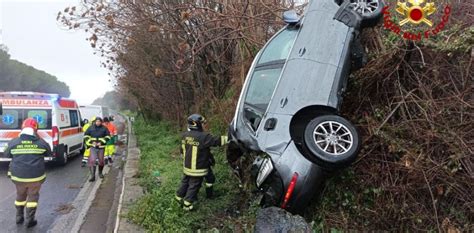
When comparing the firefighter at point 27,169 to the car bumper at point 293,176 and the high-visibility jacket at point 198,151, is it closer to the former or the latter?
the high-visibility jacket at point 198,151

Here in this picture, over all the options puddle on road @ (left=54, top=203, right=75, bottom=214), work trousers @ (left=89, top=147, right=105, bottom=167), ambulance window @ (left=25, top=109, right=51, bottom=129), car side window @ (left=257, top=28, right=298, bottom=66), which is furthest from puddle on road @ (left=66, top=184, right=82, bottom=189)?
car side window @ (left=257, top=28, right=298, bottom=66)

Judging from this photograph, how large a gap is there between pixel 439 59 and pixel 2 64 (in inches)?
2626

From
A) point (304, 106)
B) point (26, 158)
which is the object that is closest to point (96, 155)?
point (26, 158)

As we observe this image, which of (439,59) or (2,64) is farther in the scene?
(2,64)

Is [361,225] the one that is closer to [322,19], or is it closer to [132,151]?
[322,19]

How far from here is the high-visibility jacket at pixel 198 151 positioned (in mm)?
5500

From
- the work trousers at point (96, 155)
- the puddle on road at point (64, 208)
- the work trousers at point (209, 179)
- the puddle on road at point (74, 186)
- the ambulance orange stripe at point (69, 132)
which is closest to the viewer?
the work trousers at point (209, 179)

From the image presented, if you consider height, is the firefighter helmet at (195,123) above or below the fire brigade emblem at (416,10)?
below

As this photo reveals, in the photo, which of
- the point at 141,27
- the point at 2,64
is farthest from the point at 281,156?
the point at 2,64

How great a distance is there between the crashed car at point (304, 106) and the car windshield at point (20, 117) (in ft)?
24.7

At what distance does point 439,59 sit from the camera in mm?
4633

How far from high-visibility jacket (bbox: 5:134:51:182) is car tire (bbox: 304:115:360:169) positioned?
13.6 ft

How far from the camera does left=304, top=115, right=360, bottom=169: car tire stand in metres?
3.82

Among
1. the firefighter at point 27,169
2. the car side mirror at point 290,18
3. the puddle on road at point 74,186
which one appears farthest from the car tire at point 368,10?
the puddle on road at point 74,186
